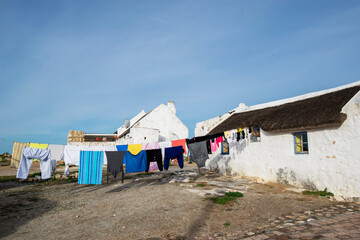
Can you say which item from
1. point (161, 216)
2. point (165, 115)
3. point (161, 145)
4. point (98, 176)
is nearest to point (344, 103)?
point (161, 216)

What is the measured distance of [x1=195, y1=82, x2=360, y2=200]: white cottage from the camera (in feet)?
29.8

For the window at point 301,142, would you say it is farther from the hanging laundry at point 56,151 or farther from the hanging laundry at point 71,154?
the hanging laundry at point 56,151

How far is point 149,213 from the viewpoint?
7816 millimetres

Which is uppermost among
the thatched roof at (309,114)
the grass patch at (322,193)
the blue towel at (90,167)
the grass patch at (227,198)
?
the thatched roof at (309,114)

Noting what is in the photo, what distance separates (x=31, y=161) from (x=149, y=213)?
10.2 meters

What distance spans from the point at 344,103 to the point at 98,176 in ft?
39.7

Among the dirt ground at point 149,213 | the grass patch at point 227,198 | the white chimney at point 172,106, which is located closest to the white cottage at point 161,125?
the white chimney at point 172,106

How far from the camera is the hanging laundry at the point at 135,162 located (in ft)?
43.6

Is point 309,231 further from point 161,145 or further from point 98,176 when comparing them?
point 161,145

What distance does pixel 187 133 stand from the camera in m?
37.7

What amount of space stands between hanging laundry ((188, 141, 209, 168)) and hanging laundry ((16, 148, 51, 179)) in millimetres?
8849

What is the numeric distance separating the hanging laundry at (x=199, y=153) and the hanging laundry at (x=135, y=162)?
2.85m

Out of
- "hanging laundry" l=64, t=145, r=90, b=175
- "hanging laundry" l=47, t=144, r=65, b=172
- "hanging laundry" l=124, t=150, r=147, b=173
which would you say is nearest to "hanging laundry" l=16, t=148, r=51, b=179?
"hanging laundry" l=47, t=144, r=65, b=172

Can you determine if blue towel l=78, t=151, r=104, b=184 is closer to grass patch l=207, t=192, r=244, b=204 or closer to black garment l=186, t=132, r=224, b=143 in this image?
black garment l=186, t=132, r=224, b=143
